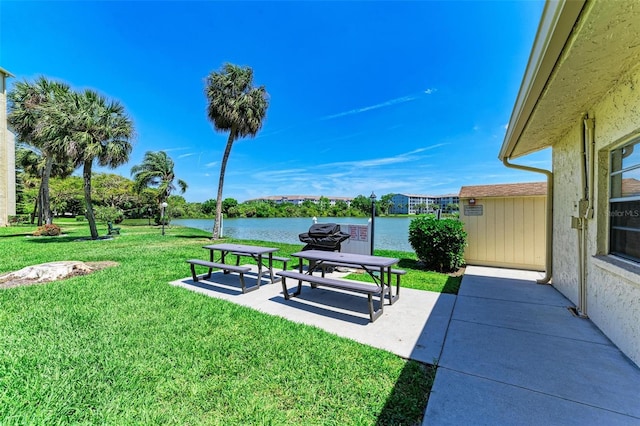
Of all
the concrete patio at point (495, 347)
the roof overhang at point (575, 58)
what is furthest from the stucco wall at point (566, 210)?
the roof overhang at point (575, 58)

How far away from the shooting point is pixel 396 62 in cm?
1220

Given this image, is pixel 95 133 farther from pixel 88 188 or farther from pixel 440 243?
pixel 440 243

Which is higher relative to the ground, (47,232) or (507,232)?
(507,232)

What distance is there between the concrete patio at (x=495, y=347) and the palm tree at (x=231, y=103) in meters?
10.7

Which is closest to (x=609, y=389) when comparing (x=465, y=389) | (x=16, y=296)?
(x=465, y=389)

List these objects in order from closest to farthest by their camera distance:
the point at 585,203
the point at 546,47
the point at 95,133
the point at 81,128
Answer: the point at 546,47, the point at 585,203, the point at 81,128, the point at 95,133

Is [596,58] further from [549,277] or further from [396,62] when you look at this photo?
[396,62]

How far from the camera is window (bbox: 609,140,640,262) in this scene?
250 cm

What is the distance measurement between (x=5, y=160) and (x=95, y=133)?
15.8 m

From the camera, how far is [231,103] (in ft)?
43.0

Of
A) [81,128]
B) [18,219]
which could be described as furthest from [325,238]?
[18,219]

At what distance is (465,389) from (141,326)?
354 centimetres

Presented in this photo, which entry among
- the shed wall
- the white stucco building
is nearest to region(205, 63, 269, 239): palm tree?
the shed wall

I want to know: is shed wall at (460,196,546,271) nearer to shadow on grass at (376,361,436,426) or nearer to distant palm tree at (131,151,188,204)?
shadow on grass at (376,361,436,426)
